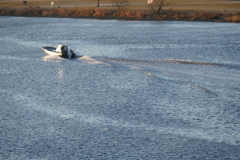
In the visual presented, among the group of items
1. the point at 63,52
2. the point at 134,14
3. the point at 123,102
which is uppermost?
the point at 134,14

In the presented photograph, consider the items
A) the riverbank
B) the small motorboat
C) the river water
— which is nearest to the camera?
the river water

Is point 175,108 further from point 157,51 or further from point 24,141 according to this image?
point 157,51

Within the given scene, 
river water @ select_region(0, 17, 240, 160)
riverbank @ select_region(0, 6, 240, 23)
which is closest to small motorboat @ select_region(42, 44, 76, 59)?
river water @ select_region(0, 17, 240, 160)

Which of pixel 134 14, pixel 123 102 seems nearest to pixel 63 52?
pixel 123 102

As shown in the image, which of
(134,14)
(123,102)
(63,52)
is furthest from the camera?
(134,14)

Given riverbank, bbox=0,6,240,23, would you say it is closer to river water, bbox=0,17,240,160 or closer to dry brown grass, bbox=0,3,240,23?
dry brown grass, bbox=0,3,240,23

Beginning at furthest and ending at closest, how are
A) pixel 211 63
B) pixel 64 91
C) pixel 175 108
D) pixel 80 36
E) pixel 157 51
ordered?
1. pixel 80 36
2. pixel 157 51
3. pixel 211 63
4. pixel 64 91
5. pixel 175 108

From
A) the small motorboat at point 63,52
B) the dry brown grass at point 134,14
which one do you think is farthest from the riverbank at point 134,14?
the small motorboat at point 63,52

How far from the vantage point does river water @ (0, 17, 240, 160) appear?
830 inches

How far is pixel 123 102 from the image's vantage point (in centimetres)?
2858

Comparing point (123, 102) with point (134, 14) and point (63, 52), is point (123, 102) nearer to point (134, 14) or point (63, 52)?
point (63, 52)

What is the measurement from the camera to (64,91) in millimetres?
31938

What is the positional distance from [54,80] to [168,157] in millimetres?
18278

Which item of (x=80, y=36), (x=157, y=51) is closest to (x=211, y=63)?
(x=157, y=51)
